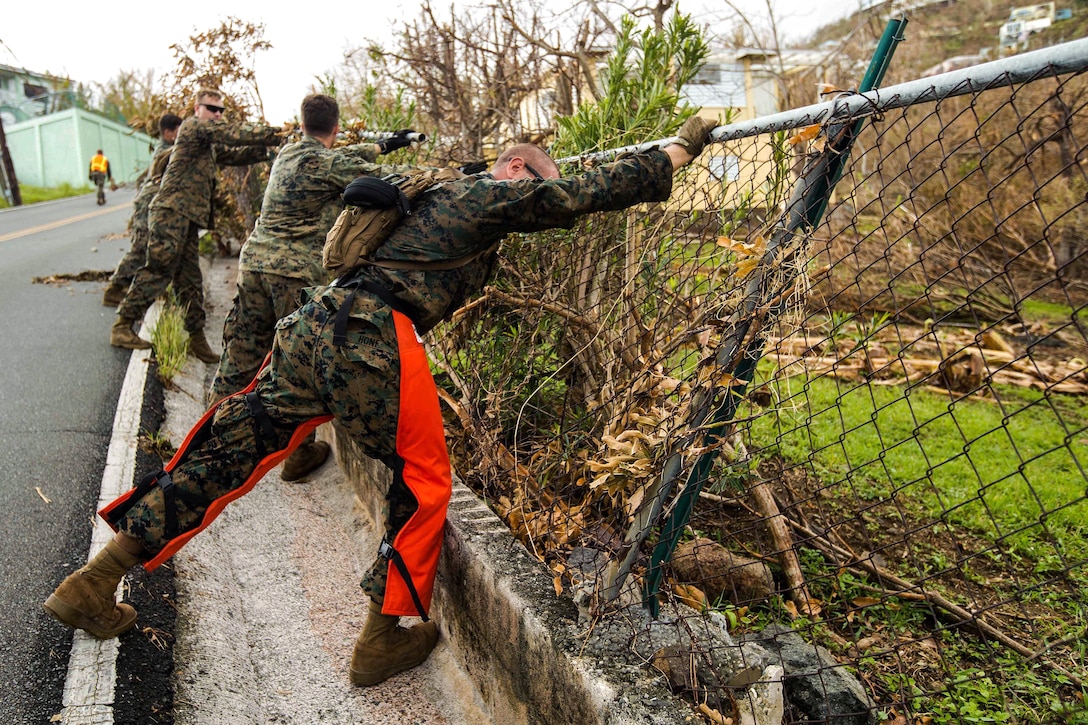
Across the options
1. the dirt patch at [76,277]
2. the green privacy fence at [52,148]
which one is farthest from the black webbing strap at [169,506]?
the green privacy fence at [52,148]

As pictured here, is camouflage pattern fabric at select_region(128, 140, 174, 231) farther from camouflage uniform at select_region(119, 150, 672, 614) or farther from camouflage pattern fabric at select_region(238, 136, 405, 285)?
camouflage uniform at select_region(119, 150, 672, 614)

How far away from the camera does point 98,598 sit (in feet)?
8.26

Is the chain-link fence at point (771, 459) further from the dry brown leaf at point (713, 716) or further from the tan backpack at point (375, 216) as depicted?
the tan backpack at point (375, 216)

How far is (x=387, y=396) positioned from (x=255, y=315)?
1910 mm

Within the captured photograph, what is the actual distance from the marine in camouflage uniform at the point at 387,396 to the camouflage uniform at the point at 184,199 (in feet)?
11.3

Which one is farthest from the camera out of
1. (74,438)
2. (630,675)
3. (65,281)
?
(65,281)

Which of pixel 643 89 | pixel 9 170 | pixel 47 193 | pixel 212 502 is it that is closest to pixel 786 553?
pixel 643 89

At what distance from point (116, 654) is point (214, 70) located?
7.28 metres

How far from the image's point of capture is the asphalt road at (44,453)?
2.47m

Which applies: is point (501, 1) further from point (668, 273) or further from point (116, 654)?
point (116, 654)

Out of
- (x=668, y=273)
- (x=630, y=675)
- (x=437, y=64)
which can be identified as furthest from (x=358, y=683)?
(x=437, y=64)

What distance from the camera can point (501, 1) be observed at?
5848 mm

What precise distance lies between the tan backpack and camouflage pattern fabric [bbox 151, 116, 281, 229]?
10.6 feet

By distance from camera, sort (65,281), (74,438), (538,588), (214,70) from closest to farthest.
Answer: (538,588) < (74,438) < (214,70) < (65,281)
